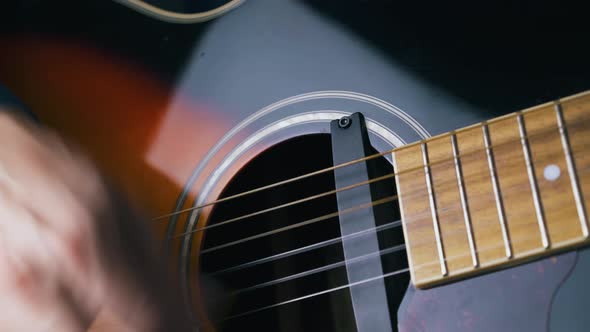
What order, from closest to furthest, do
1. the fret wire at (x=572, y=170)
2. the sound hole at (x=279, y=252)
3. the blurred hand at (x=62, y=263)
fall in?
the fret wire at (x=572, y=170) < the blurred hand at (x=62, y=263) < the sound hole at (x=279, y=252)

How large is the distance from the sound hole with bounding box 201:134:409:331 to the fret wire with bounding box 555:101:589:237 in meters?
0.34

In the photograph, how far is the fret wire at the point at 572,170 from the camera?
0.60 m

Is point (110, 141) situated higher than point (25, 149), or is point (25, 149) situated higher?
point (110, 141)

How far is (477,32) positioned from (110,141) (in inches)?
22.9

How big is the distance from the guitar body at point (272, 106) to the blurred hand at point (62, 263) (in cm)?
18

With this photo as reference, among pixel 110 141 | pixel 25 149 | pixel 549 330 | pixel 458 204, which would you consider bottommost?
pixel 549 330

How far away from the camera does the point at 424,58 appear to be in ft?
2.75

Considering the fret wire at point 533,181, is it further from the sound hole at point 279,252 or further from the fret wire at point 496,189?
the sound hole at point 279,252

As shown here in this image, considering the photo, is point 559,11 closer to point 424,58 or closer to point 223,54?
point 424,58

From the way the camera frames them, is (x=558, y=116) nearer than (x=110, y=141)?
Yes

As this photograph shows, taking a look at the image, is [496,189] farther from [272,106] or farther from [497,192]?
[272,106]

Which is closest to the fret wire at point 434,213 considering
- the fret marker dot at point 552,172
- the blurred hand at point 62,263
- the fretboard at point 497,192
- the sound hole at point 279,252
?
the fretboard at point 497,192

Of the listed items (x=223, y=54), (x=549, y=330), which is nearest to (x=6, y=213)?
(x=223, y=54)

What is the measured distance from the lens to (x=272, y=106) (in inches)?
36.7
